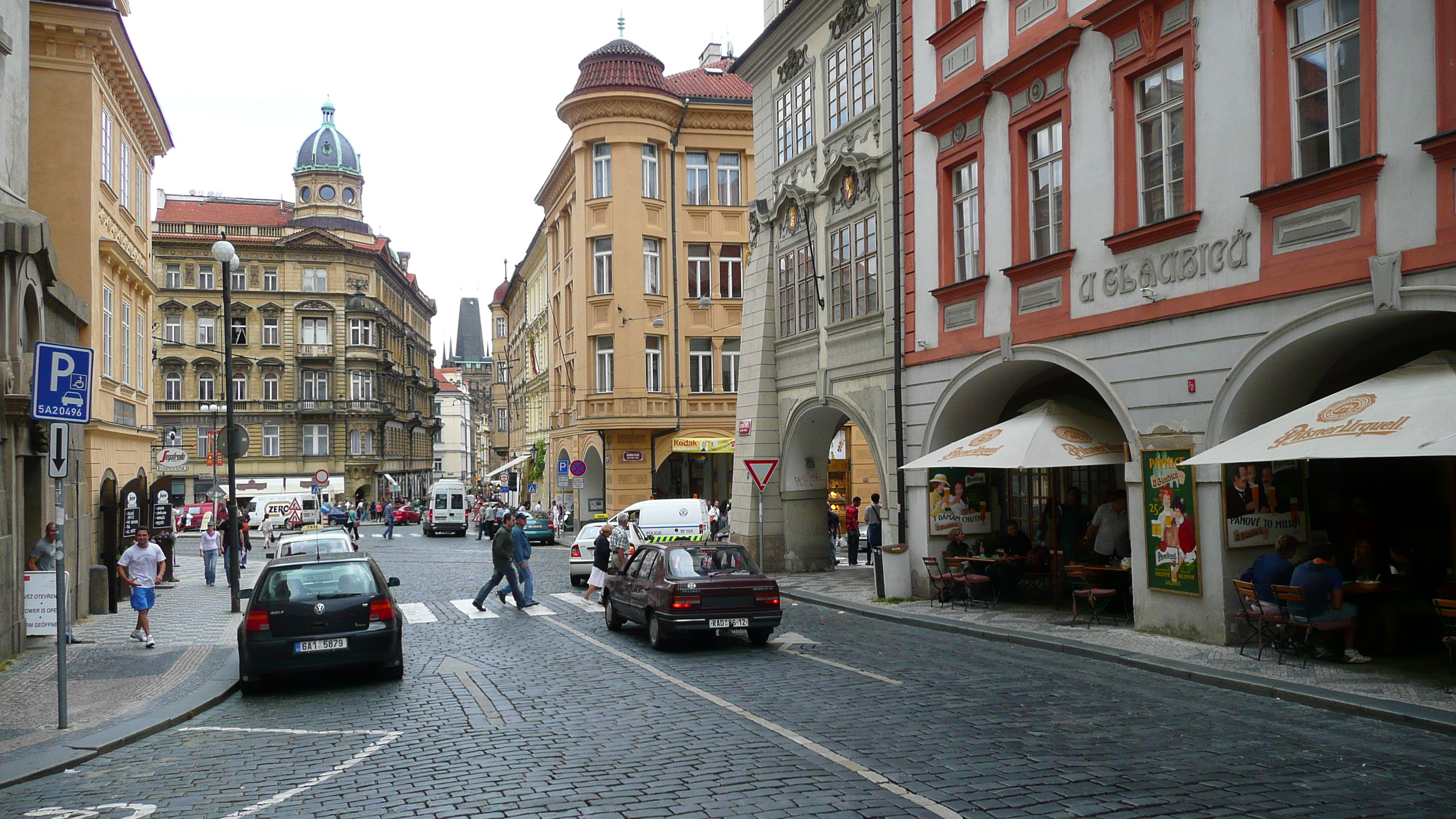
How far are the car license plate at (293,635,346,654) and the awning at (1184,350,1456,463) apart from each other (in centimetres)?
955

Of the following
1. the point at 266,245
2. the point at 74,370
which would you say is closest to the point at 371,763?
the point at 74,370

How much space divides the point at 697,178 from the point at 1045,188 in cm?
2750

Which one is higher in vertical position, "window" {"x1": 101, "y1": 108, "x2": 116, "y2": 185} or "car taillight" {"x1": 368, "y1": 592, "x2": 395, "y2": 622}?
"window" {"x1": 101, "y1": 108, "x2": 116, "y2": 185}

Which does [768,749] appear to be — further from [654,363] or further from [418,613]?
[654,363]

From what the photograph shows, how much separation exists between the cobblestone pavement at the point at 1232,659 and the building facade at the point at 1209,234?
57 cm

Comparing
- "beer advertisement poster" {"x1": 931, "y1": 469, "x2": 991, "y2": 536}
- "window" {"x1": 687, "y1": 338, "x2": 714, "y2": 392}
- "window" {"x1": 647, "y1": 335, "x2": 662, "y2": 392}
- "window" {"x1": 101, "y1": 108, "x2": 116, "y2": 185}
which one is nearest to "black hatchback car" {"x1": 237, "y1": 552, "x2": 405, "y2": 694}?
"beer advertisement poster" {"x1": 931, "y1": 469, "x2": 991, "y2": 536}

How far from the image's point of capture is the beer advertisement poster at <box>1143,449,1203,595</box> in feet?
44.6

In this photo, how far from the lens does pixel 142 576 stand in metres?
16.0

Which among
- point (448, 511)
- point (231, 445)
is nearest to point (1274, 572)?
point (231, 445)

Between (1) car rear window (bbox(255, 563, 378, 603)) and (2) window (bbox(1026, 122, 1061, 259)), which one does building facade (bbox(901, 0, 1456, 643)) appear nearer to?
(2) window (bbox(1026, 122, 1061, 259))

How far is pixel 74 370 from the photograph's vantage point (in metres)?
10.2

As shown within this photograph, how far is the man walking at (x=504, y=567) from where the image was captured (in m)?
19.8

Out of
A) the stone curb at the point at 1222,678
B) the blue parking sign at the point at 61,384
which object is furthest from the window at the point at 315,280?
the blue parking sign at the point at 61,384

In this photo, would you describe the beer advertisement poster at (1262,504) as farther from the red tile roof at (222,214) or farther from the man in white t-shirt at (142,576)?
the red tile roof at (222,214)
